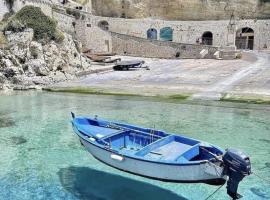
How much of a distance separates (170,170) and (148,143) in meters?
2.33

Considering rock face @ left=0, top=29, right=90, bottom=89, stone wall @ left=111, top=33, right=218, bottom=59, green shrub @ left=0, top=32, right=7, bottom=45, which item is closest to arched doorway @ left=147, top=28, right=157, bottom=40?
stone wall @ left=111, top=33, right=218, bottom=59

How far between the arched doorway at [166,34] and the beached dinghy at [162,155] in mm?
43896

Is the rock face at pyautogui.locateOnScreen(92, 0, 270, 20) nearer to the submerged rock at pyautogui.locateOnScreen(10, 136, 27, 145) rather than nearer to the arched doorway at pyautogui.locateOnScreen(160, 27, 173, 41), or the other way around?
the arched doorway at pyautogui.locateOnScreen(160, 27, 173, 41)

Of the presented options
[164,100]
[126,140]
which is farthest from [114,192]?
[164,100]

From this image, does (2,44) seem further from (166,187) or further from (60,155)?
(166,187)

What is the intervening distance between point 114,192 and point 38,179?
2.85 metres

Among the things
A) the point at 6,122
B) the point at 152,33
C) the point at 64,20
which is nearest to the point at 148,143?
the point at 6,122

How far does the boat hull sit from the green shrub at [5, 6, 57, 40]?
89.4 feet

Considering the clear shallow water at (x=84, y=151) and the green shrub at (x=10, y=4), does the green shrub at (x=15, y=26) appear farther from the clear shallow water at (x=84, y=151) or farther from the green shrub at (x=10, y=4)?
the clear shallow water at (x=84, y=151)

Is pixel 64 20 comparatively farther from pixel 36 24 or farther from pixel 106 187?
pixel 106 187

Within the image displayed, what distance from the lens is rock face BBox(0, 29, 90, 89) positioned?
3291 cm

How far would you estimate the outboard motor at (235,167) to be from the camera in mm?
9391

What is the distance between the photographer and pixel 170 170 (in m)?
10.5

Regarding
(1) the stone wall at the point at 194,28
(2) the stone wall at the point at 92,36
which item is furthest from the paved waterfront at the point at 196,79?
(1) the stone wall at the point at 194,28
